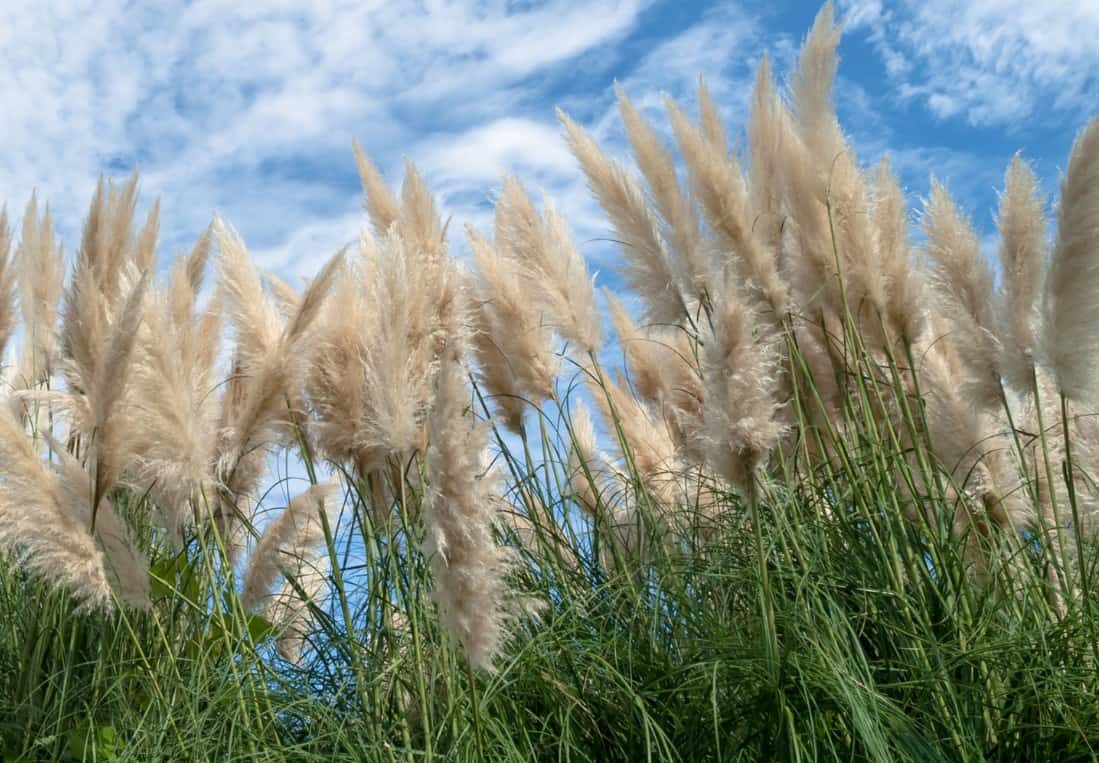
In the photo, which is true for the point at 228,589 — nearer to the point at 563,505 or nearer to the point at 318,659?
the point at 318,659

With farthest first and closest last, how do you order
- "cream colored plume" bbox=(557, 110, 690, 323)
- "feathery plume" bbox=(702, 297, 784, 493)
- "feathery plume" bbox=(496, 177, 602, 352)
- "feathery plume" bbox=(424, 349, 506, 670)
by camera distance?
"feathery plume" bbox=(496, 177, 602, 352) < "cream colored plume" bbox=(557, 110, 690, 323) < "feathery plume" bbox=(702, 297, 784, 493) < "feathery plume" bbox=(424, 349, 506, 670)

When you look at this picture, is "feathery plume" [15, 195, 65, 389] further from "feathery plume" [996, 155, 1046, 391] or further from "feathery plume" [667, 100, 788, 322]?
"feathery plume" [996, 155, 1046, 391]

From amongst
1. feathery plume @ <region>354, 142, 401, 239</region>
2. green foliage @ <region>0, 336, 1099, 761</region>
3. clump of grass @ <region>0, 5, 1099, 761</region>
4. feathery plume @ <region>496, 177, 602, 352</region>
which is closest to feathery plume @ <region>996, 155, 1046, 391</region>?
clump of grass @ <region>0, 5, 1099, 761</region>

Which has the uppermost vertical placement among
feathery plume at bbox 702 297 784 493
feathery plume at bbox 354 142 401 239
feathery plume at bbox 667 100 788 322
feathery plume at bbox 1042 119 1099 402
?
feathery plume at bbox 354 142 401 239

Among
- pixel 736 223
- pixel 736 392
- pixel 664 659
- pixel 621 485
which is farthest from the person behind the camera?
pixel 621 485

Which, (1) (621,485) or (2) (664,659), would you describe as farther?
(1) (621,485)

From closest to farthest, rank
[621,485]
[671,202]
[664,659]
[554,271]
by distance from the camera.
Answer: [664,659] → [671,202] → [554,271] → [621,485]

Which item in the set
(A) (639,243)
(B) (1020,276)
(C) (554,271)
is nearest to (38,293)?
(C) (554,271)

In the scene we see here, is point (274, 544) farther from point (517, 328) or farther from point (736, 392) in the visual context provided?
point (736, 392)

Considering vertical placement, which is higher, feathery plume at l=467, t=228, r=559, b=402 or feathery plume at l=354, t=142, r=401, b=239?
feathery plume at l=354, t=142, r=401, b=239

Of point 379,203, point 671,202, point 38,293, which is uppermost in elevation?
point 38,293

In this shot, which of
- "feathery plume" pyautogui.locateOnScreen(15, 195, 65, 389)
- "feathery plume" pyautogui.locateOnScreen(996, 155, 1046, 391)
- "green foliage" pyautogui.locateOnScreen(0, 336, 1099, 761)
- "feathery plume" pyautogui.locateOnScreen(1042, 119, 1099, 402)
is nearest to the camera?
"green foliage" pyautogui.locateOnScreen(0, 336, 1099, 761)

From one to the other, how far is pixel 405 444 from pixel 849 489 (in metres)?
1.41

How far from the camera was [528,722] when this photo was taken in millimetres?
3080
